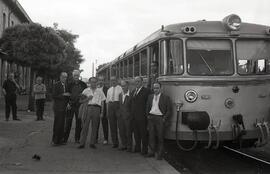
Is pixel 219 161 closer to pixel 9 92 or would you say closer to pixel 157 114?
pixel 157 114

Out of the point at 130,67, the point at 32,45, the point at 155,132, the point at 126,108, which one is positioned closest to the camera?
the point at 155,132

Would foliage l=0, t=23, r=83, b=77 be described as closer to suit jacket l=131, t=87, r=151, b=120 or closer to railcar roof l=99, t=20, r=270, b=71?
suit jacket l=131, t=87, r=151, b=120

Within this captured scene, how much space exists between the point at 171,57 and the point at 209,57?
76 centimetres

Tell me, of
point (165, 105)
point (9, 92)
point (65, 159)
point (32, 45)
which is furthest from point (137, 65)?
point (32, 45)

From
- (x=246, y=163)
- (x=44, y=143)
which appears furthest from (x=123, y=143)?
(x=246, y=163)

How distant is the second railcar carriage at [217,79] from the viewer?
30.1 ft

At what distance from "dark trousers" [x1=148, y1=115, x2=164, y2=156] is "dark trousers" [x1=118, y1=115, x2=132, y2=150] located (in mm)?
831

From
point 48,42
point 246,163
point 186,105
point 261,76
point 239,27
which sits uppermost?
point 48,42

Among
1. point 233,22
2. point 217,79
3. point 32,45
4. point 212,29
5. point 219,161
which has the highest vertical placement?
point 32,45

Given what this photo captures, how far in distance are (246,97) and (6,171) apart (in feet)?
15.6

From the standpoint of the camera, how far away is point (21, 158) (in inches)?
363

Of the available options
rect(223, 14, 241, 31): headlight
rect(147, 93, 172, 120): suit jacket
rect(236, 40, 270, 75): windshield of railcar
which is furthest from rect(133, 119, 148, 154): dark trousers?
rect(223, 14, 241, 31): headlight

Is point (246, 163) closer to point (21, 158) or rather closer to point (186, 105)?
point (186, 105)

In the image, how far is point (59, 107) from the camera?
37.1ft
